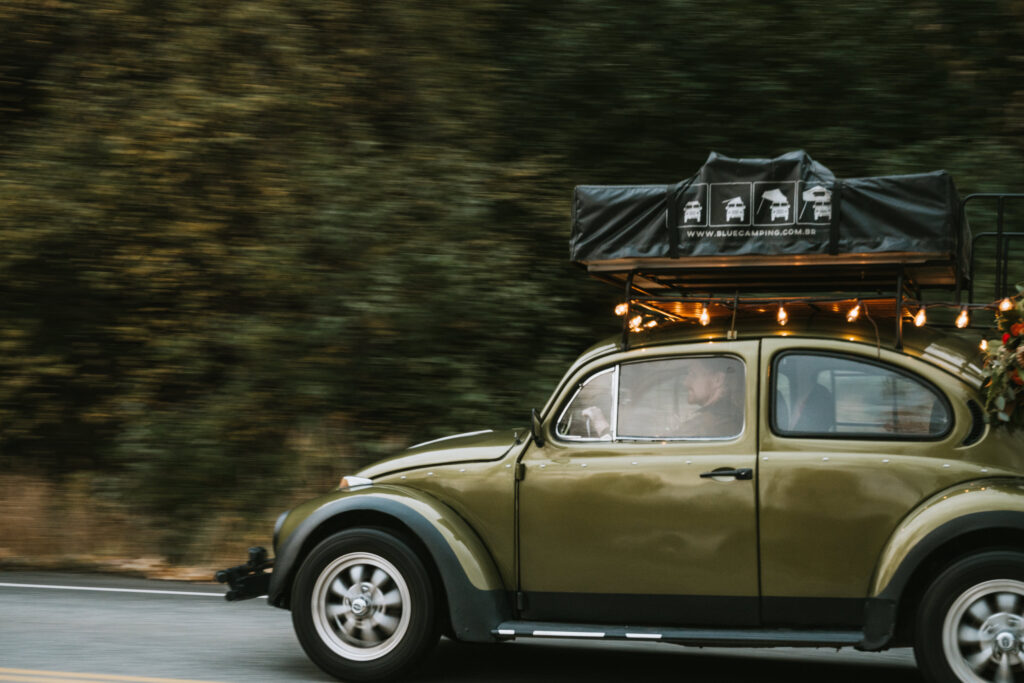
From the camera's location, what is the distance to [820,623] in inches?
214

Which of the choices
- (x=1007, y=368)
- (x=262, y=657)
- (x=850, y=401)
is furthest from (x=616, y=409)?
(x=262, y=657)

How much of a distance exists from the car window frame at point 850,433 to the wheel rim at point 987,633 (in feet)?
2.45

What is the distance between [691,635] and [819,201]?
2198 mm

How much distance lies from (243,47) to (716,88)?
5130 mm

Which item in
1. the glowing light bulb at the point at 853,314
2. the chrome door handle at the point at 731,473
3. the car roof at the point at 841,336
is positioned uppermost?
the glowing light bulb at the point at 853,314


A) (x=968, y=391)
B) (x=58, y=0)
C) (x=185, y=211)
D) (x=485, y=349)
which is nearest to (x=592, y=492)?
(x=968, y=391)

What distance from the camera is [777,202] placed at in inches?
224

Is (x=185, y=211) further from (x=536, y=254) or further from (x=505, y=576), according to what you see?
(x=505, y=576)

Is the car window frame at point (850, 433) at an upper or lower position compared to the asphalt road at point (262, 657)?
upper

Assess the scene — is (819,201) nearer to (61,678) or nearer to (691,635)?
(691,635)

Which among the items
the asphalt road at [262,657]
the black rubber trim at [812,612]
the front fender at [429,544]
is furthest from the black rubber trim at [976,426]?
the front fender at [429,544]

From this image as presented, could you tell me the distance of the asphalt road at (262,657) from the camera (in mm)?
6078

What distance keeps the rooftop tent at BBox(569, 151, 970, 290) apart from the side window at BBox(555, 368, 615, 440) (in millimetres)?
599

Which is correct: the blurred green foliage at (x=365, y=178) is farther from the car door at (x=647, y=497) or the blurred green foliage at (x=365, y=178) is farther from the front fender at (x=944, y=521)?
the front fender at (x=944, y=521)
